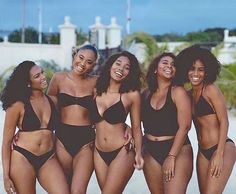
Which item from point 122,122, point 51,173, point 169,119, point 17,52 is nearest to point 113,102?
point 122,122

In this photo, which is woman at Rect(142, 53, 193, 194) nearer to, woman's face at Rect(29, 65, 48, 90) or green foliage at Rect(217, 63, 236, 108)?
woman's face at Rect(29, 65, 48, 90)

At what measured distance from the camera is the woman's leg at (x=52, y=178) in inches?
169

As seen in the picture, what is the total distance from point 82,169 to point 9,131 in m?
0.70

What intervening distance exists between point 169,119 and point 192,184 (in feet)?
10.4

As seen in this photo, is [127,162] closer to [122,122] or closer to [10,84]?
[122,122]

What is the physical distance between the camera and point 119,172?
4.39 metres

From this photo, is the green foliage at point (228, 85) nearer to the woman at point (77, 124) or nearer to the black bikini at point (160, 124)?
the black bikini at point (160, 124)

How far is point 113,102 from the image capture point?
4.42 metres

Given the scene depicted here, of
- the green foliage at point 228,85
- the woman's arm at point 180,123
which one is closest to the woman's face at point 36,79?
the woman's arm at point 180,123

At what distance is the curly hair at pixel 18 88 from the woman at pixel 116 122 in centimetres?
60

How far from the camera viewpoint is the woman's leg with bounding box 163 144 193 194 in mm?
4328

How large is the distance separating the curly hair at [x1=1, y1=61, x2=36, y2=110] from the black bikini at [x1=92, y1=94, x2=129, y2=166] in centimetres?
61

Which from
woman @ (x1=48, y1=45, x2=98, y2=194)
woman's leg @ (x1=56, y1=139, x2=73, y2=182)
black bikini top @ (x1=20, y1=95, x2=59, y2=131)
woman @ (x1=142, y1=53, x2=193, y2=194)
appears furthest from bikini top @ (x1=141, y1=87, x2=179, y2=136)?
black bikini top @ (x1=20, y1=95, x2=59, y2=131)

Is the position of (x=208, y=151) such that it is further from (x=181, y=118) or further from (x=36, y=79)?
(x=36, y=79)
